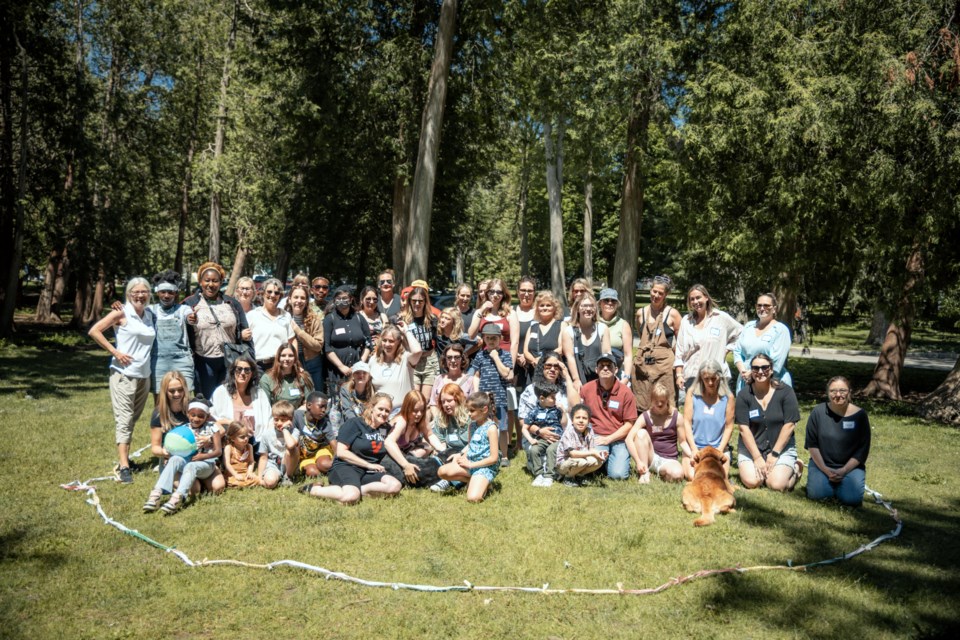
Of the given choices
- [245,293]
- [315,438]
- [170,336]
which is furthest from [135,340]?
[315,438]

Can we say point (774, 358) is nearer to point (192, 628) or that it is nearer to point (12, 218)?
point (192, 628)

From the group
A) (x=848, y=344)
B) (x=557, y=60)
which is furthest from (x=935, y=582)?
(x=848, y=344)

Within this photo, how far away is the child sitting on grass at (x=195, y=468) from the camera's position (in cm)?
557

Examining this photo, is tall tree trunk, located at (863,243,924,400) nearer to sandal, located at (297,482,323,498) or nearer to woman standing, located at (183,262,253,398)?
sandal, located at (297,482,323,498)

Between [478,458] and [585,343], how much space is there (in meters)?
1.76

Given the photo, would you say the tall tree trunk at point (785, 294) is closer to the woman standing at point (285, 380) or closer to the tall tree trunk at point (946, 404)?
the tall tree trunk at point (946, 404)

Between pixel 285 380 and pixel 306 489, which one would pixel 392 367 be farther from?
pixel 306 489

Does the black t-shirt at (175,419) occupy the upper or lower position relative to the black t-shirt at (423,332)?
lower

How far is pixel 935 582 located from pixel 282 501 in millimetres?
4907

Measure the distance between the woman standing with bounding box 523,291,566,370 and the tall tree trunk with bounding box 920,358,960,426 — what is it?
7.37 m

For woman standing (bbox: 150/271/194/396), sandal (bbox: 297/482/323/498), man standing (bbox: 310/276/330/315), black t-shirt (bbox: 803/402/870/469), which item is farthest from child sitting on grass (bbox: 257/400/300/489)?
black t-shirt (bbox: 803/402/870/469)

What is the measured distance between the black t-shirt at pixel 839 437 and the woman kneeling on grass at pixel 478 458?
2872mm

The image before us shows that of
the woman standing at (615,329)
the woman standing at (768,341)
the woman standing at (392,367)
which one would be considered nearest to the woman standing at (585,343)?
the woman standing at (615,329)

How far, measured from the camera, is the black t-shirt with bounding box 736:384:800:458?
21.0 feet
